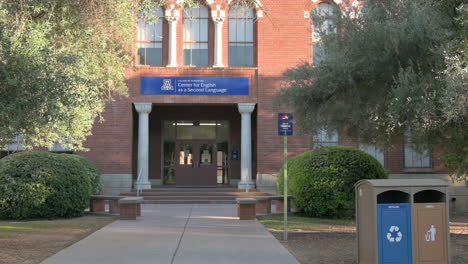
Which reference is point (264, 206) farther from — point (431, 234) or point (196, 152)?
point (431, 234)

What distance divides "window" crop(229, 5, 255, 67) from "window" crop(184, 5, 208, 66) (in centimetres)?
116

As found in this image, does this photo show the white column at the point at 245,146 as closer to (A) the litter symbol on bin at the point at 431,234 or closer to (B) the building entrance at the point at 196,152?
(B) the building entrance at the point at 196,152

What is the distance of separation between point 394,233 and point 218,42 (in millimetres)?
16106

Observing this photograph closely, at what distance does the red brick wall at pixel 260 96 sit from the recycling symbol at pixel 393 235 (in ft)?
48.1

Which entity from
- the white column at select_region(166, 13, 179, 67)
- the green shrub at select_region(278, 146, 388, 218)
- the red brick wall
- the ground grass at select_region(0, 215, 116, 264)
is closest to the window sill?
the red brick wall

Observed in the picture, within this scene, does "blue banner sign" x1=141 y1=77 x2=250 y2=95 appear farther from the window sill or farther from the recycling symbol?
the recycling symbol

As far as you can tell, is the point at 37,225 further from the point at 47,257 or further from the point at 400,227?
the point at 400,227

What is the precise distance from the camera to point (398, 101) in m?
8.67

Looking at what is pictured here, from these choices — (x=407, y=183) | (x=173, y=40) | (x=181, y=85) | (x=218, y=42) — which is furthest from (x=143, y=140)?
(x=407, y=183)

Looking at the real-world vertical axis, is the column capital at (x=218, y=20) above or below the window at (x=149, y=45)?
above

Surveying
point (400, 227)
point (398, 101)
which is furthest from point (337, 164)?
point (400, 227)

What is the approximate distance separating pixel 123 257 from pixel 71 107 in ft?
8.96

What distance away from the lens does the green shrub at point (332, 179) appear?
569 inches

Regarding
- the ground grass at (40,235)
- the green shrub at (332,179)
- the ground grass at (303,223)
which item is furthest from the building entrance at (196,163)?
the green shrub at (332,179)
